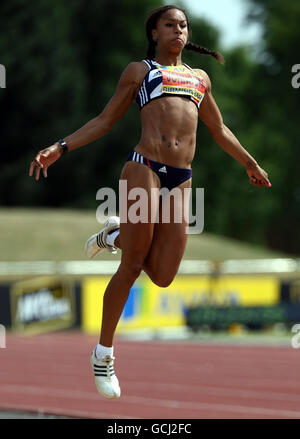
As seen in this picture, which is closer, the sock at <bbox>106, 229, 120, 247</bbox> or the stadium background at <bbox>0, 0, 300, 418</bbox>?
the sock at <bbox>106, 229, 120, 247</bbox>

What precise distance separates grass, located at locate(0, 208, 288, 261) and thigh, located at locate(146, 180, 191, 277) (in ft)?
68.9

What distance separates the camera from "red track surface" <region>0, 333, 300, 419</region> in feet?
26.8

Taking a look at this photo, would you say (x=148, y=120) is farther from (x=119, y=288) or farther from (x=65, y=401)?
(x=65, y=401)

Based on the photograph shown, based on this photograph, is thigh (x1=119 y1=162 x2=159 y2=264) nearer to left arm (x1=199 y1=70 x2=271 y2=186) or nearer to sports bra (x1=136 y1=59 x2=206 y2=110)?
sports bra (x1=136 y1=59 x2=206 y2=110)

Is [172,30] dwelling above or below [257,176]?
above

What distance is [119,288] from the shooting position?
19.0 ft

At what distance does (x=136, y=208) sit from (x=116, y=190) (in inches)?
1516

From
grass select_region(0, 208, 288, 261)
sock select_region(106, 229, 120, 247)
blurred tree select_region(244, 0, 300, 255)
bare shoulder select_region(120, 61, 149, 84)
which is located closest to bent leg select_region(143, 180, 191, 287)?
sock select_region(106, 229, 120, 247)

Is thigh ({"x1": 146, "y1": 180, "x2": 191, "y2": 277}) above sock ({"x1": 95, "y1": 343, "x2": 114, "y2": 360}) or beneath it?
above

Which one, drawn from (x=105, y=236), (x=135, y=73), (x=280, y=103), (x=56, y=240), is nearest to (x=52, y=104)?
(x=56, y=240)

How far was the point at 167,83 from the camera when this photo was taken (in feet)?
18.6

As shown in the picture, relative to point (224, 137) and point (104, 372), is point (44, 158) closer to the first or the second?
point (224, 137)

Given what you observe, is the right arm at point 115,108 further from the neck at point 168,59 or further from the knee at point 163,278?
the knee at point 163,278

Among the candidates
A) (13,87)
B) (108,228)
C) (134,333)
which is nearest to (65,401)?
(108,228)
